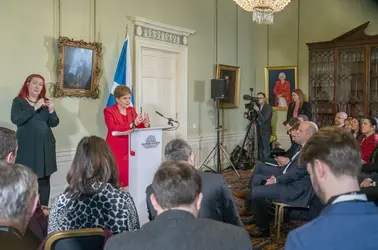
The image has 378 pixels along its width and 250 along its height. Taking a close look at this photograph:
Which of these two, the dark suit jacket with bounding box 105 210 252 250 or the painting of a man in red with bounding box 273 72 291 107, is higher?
the painting of a man in red with bounding box 273 72 291 107

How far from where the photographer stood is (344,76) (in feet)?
26.2

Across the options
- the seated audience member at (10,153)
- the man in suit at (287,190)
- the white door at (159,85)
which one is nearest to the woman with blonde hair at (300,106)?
the white door at (159,85)

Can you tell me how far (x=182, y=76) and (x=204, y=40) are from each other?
3.39ft

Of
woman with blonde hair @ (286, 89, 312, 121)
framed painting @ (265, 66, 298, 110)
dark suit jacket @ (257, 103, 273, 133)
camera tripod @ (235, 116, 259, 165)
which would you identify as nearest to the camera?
woman with blonde hair @ (286, 89, 312, 121)

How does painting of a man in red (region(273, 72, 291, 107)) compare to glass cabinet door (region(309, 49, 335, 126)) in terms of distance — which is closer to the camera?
glass cabinet door (region(309, 49, 335, 126))

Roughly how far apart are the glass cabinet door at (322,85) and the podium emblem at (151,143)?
4846 mm

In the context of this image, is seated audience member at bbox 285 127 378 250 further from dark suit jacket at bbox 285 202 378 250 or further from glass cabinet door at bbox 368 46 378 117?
glass cabinet door at bbox 368 46 378 117

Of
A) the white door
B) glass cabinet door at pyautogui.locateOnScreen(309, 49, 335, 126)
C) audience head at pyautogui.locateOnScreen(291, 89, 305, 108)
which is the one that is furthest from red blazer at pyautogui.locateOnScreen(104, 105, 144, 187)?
glass cabinet door at pyautogui.locateOnScreen(309, 49, 335, 126)

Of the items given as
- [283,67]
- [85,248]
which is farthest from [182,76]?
[85,248]

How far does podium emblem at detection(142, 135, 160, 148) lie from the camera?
175 inches

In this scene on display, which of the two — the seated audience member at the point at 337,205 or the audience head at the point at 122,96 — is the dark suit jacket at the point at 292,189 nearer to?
the audience head at the point at 122,96

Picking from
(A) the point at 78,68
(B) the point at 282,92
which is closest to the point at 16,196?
(A) the point at 78,68

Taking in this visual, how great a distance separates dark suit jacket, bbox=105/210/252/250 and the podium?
2.92m

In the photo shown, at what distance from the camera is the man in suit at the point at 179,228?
130 cm
